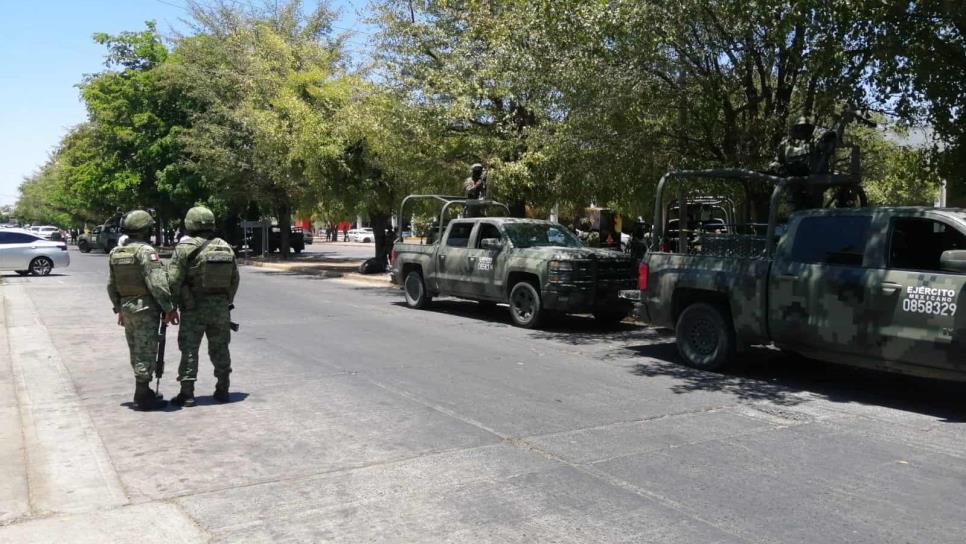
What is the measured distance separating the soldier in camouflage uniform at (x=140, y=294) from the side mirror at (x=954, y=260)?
6.52m

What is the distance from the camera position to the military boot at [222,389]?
742 cm

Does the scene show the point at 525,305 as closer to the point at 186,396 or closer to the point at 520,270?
the point at 520,270

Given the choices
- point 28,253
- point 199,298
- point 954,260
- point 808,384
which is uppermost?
point 954,260

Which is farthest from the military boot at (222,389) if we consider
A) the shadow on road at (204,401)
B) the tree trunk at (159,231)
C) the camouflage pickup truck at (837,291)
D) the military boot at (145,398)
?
Answer: the tree trunk at (159,231)

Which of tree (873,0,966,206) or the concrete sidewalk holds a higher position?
tree (873,0,966,206)

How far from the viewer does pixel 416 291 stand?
623 inches

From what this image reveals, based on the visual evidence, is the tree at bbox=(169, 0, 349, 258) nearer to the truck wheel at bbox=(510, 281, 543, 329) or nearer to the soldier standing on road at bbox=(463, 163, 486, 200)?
the soldier standing on road at bbox=(463, 163, 486, 200)

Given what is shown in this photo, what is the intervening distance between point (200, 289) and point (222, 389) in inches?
40.1

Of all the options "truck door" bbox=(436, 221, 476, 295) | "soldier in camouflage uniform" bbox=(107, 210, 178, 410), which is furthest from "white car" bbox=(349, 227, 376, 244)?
"soldier in camouflage uniform" bbox=(107, 210, 178, 410)

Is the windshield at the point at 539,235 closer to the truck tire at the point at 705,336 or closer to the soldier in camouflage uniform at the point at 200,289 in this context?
the truck tire at the point at 705,336

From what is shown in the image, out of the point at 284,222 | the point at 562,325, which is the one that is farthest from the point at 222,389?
the point at 284,222

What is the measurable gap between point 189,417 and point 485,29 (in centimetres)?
1154

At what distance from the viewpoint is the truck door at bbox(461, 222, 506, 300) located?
13469mm

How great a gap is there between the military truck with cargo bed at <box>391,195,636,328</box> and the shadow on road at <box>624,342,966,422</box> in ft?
7.87
